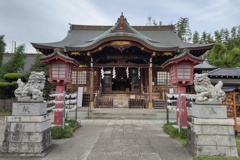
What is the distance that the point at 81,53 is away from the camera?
622 inches

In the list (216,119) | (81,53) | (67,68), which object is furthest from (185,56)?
(81,53)

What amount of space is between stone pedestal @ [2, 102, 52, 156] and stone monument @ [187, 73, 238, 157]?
4127mm

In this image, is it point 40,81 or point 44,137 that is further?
point 40,81

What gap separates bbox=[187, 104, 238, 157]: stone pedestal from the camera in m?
4.59

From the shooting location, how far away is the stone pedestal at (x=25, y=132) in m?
4.74

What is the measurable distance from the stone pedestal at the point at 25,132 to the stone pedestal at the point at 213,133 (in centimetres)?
413

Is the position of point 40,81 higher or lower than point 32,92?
higher

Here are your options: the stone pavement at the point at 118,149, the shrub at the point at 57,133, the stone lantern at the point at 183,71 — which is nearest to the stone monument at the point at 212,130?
the stone pavement at the point at 118,149

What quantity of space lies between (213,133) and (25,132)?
493 centimetres

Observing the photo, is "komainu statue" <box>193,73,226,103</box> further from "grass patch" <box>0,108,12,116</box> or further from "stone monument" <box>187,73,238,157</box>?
"grass patch" <box>0,108,12,116</box>

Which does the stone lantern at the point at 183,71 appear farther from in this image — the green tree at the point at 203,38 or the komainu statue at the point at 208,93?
the green tree at the point at 203,38

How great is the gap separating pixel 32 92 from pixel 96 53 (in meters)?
11.9

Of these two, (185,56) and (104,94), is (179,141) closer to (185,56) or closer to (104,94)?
(185,56)

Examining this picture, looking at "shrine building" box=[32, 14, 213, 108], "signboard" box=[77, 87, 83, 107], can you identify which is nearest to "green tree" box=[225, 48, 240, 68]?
"shrine building" box=[32, 14, 213, 108]
